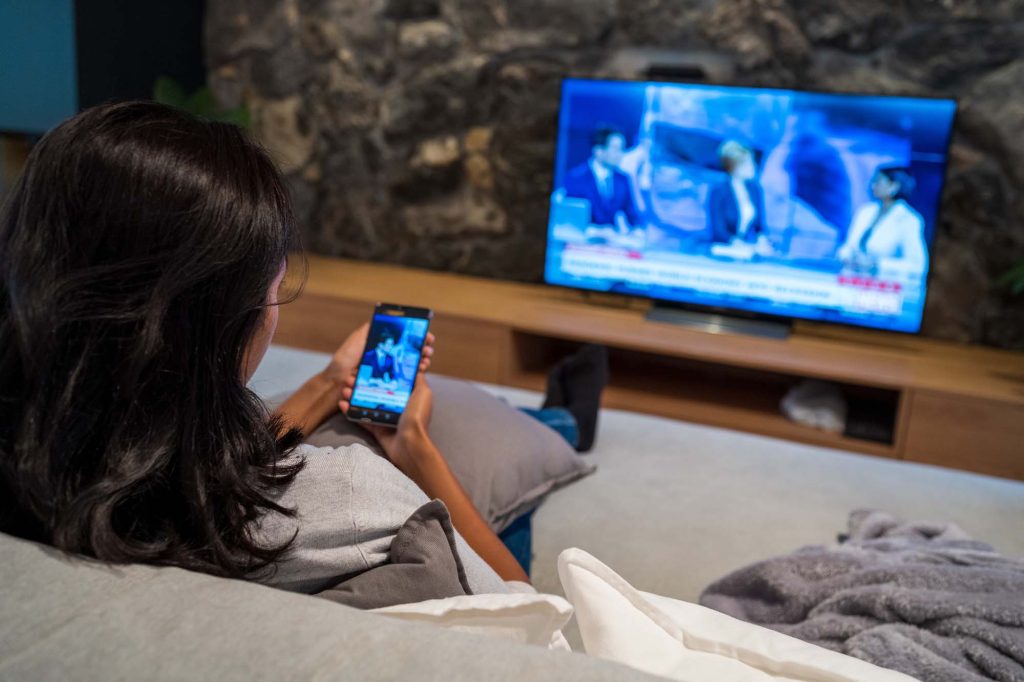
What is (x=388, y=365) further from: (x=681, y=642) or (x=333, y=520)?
(x=681, y=642)

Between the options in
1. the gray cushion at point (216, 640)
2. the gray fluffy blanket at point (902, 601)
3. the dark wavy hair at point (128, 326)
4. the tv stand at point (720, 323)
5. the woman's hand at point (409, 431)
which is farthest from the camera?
the tv stand at point (720, 323)

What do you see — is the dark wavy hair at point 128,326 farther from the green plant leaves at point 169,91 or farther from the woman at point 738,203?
the green plant leaves at point 169,91

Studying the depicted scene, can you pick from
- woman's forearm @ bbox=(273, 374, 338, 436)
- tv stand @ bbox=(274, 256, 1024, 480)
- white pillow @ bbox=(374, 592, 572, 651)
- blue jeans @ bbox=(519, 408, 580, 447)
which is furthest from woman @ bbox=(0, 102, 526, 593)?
tv stand @ bbox=(274, 256, 1024, 480)

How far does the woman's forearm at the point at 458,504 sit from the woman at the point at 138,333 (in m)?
0.47

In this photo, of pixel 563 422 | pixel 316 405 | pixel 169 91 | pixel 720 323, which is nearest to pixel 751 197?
pixel 720 323

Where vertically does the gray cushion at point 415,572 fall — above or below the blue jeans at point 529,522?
above

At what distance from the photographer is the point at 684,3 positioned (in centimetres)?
329

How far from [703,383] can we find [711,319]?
23 centimetres

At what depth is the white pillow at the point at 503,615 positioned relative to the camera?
769 millimetres

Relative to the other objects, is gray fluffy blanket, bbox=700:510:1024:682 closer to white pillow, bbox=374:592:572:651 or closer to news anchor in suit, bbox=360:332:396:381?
white pillow, bbox=374:592:572:651

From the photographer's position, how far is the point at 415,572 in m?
0.87

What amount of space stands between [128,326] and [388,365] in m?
0.83

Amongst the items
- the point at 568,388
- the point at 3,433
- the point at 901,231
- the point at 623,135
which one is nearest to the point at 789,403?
the point at 901,231

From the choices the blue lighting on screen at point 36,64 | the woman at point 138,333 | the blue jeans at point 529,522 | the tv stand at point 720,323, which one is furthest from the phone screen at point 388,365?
the blue lighting on screen at point 36,64
